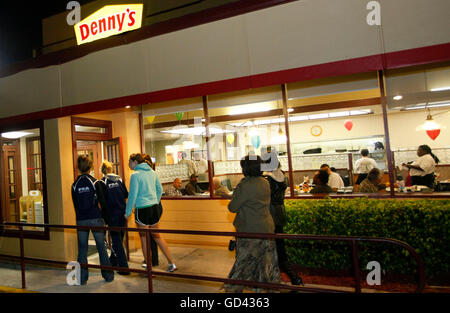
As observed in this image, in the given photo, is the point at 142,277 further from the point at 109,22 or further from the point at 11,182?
the point at 109,22

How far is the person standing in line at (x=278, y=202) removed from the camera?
4730mm

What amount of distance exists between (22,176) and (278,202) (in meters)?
6.96

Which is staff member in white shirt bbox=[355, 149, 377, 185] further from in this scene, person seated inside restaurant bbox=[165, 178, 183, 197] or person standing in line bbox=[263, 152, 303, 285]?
person seated inside restaurant bbox=[165, 178, 183, 197]

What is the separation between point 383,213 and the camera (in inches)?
181

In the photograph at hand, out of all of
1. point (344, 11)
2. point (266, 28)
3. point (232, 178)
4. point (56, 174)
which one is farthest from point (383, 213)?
point (56, 174)

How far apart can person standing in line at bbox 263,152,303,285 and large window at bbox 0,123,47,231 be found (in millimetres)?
5878

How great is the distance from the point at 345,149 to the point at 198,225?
27.0ft

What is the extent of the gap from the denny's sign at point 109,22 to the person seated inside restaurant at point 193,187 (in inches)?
152

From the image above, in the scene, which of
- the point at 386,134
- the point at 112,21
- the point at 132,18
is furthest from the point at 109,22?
the point at 386,134

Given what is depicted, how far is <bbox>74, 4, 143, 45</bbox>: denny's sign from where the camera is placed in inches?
286

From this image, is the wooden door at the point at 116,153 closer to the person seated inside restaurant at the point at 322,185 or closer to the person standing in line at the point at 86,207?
the person standing in line at the point at 86,207

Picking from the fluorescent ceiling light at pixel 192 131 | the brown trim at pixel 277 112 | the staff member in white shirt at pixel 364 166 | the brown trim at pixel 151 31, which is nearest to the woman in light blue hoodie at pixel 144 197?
the brown trim at pixel 277 112

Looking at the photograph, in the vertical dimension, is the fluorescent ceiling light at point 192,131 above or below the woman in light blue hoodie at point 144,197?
above

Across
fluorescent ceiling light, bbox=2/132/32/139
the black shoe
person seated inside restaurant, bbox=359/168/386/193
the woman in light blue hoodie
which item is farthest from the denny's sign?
the black shoe
